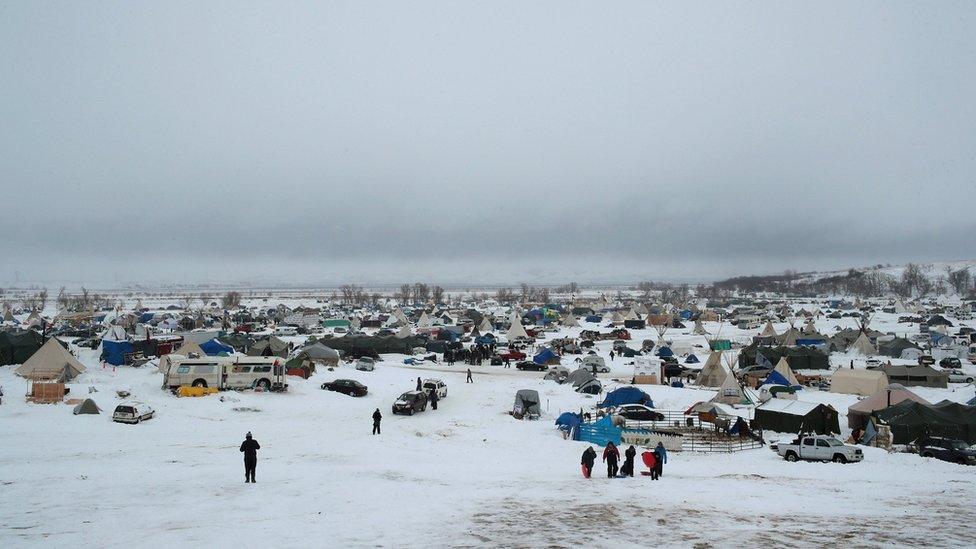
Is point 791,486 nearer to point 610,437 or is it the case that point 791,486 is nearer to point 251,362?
point 610,437

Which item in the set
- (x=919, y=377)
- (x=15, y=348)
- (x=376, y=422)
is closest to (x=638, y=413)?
(x=376, y=422)

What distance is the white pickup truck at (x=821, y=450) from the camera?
58.7 feet

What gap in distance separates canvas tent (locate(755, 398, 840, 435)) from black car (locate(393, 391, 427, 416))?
46.7 ft

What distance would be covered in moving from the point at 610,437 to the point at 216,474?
12.8 m

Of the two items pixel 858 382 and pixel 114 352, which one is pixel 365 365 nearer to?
pixel 114 352

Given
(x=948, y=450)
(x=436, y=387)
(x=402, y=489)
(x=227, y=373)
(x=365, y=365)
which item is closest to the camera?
(x=402, y=489)

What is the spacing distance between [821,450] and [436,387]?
1698cm

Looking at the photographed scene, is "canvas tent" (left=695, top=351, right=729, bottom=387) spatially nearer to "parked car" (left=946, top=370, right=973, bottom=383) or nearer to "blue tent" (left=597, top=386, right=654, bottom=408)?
"blue tent" (left=597, top=386, right=654, bottom=408)

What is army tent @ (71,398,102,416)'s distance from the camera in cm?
2111

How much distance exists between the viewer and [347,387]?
29.1 metres

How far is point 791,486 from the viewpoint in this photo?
14.3 metres

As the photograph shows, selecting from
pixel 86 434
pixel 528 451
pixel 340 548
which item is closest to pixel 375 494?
pixel 340 548

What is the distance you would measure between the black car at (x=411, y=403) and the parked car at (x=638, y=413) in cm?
874

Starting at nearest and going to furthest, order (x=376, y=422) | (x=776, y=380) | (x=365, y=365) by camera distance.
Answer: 1. (x=376, y=422)
2. (x=776, y=380)
3. (x=365, y=365)
